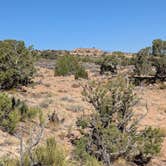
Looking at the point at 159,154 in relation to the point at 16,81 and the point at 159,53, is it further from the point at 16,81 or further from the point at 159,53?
the point at 159,53

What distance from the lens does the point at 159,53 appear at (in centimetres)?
5016

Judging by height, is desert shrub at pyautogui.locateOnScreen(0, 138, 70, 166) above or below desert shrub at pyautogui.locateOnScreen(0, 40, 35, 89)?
below

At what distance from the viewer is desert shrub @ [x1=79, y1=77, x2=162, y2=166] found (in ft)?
48.7

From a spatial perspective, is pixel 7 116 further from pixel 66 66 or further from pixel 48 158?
pixel 66 66

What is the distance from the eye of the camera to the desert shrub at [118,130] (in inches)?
584

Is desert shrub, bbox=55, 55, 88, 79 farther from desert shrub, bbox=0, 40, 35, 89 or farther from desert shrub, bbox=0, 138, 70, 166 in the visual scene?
desert shrub, bbox=0, 138, 70, 166

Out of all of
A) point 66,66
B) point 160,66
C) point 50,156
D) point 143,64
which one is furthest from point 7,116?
point 143,64

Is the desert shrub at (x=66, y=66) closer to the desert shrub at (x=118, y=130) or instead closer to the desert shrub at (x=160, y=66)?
the desert shrub at (x=160, y=66)

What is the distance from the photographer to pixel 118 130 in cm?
1516

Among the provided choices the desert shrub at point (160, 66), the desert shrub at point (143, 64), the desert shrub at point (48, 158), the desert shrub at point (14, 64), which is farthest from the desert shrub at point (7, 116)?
the desert shrub at point (143, 64)

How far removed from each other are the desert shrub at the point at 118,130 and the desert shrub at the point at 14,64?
507 inches

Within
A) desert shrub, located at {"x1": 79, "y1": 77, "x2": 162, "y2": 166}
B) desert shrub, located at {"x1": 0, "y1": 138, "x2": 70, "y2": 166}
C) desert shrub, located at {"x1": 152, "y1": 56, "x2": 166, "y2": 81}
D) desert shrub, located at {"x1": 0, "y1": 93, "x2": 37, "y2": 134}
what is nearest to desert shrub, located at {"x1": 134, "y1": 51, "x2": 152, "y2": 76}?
desert shrub, located at {"x1": 152, "y1": 56, "x2": 166, "y2": 81}

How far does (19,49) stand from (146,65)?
23756mm

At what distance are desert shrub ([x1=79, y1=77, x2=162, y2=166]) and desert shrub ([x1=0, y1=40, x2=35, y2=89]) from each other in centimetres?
1289
